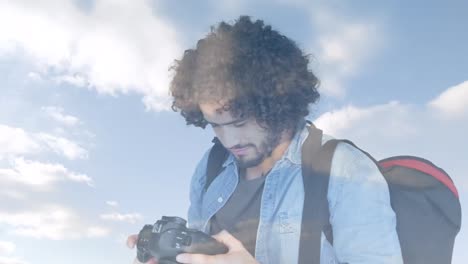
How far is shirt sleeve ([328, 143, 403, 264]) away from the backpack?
46mm

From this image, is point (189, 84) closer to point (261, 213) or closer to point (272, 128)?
point (272, 128)

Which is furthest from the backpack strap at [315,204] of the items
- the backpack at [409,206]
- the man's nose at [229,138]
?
the man's nose at [229,138]

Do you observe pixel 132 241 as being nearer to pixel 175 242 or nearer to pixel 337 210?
pixel 175 242

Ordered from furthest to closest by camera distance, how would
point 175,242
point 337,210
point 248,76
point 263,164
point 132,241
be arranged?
point 248,76, point 263,164, point 132,241, point 337,210, point 175,242

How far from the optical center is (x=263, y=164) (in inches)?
155

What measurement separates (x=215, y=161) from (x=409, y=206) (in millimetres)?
1737

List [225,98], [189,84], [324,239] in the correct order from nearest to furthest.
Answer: [324,239], [225,98], [189,84]

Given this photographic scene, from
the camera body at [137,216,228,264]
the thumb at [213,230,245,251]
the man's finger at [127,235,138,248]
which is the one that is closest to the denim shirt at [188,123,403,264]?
the thumb at [213,230,245,251]

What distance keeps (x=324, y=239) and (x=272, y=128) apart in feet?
3.59

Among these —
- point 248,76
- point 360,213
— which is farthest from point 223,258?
point 248,76

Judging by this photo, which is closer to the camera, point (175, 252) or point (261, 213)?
point (175, 252)

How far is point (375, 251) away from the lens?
2930mm

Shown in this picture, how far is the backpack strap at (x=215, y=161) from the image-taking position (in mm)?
4121

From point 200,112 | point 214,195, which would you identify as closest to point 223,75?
point 200,112
